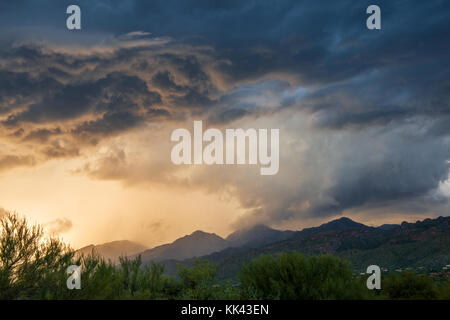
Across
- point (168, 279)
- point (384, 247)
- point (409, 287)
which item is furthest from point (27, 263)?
point (384, 247)

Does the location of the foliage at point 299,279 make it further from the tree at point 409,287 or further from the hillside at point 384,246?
the hillside at point 384,246

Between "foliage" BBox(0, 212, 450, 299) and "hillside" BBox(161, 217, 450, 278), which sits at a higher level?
"foliage" BBox(0, 212, 450, 299)

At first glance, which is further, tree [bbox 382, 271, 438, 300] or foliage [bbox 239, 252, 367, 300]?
tree [bbox 382, 271, 438, 300]

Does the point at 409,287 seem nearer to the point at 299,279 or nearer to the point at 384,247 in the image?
the point at 299,279

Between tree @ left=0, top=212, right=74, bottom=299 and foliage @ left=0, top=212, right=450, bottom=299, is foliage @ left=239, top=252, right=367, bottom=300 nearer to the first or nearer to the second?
foliage @ left=0, top=212, right=450, bottom=299

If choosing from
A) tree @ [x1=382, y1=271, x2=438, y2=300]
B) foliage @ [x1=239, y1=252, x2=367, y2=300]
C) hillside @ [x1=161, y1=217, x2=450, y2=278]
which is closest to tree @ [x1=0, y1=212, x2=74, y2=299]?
foliage @ [x1=239, y1=252, x2=367, y2=300]

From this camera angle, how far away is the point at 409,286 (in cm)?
2203

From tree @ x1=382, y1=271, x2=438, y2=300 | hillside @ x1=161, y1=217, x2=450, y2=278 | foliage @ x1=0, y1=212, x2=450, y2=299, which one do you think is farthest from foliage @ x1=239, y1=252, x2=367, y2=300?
hillside @ x1=161, y1=217, x2=450, y2=278

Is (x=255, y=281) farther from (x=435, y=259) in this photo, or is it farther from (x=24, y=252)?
(x=435, y=259)

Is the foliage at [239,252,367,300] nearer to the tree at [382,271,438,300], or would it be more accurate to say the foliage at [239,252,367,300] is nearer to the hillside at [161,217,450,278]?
the tree at [382,271,438,300]

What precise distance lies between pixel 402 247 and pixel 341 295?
322 ft
